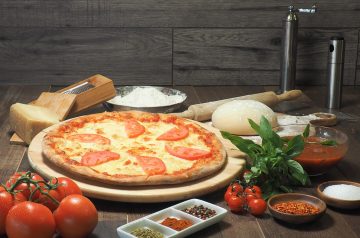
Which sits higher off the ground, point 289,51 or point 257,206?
point 289,51

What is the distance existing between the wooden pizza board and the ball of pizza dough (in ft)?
1.21

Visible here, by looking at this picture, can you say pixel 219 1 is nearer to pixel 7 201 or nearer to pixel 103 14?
pixel 103 14

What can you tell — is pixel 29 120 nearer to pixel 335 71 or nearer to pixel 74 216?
pixel 74 216

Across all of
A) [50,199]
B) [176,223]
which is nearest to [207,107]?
[176,223]

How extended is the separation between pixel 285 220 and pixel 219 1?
183 centimetres

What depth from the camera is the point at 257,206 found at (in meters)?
1.87

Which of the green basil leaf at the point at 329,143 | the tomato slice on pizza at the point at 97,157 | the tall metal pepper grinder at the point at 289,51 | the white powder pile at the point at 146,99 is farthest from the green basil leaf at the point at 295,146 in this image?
the tall metal pepper grinder at the point at 289,51

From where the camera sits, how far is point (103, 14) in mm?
3443

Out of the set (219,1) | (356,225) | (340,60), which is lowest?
(356,225)

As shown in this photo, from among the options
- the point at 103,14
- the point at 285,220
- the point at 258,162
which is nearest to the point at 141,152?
the point at 258,162

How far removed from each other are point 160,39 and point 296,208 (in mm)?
1792

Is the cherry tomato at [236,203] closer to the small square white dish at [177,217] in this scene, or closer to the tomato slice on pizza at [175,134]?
the small square white dish at [177,217]

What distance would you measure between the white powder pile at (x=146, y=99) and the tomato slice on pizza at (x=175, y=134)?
0.41m

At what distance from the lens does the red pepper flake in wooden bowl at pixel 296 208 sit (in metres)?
1.84
